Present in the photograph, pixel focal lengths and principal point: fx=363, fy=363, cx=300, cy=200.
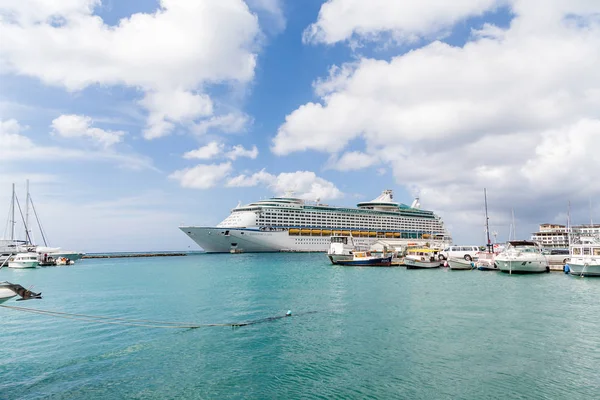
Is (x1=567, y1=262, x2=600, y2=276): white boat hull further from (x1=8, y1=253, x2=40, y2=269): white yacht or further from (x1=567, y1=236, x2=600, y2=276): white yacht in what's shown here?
(x1=8, y1=253, x2=40, y2=269): white yacht

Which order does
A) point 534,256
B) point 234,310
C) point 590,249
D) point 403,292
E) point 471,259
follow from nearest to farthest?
point 234,310, point 403,292, point 590,249, point 534,256, point 471,259

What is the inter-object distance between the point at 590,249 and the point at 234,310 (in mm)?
38088

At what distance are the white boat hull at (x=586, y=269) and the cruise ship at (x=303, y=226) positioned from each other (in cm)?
5848

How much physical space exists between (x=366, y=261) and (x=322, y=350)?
134 ft

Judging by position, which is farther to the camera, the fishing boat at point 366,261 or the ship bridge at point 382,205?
the ship bridge at point 382,205

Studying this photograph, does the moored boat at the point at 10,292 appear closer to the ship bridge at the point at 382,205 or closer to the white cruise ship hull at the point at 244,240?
the white cruise ship hull at the point at 244,240

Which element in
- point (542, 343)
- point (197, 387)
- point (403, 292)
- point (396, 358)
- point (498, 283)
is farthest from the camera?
point (498, 283)

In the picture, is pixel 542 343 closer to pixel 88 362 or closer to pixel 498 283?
pixel 88 362

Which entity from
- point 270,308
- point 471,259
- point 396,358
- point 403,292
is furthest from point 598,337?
point 471,259

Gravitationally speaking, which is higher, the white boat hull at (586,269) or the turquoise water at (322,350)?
the white boat hull at (586,269)

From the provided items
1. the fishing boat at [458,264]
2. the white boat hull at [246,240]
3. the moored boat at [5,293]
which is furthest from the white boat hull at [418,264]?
the white boat hull at [246,240]

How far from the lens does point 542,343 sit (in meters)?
14.5

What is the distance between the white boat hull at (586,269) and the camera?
36.7 metres

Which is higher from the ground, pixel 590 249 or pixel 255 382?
pixel 590 249
